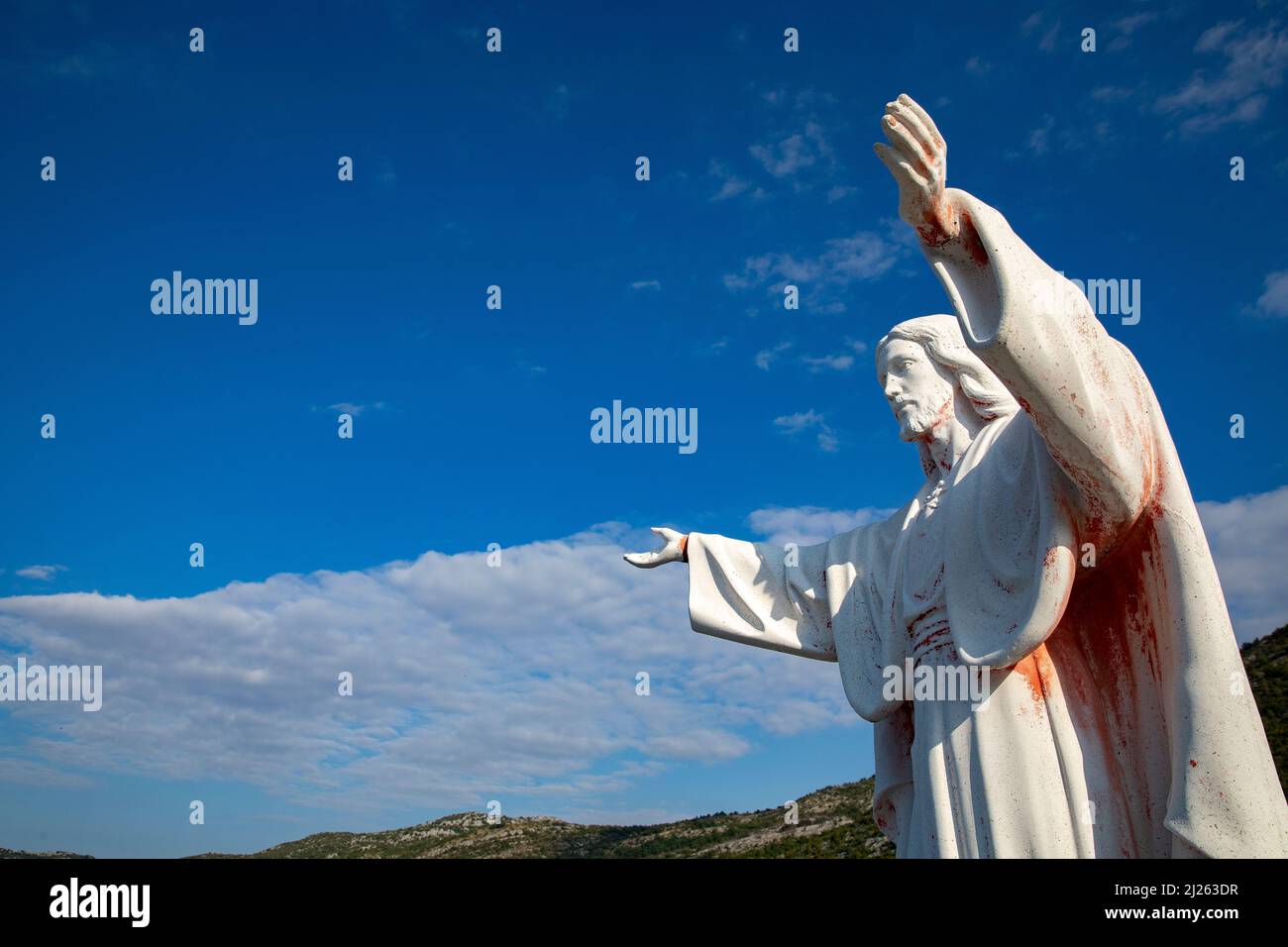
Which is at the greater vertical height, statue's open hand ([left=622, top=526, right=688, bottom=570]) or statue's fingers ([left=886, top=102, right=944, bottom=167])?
statue's fingers ([left=886, top=102, right=944, bottom=167])

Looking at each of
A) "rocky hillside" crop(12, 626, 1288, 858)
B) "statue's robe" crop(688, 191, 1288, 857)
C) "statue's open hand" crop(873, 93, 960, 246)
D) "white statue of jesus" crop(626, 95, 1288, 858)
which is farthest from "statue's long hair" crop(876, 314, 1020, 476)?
A: "rocky hillside" crop(12, 626, 1288, 858)

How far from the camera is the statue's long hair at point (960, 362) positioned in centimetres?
656

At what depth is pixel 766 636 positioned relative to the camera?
7.09m

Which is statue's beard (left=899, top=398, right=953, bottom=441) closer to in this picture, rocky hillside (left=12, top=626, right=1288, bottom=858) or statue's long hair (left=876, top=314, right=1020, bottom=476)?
statue's long hair (left=876, top=314, right=1020, bottom=476)

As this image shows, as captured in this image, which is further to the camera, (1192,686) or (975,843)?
(975,843)

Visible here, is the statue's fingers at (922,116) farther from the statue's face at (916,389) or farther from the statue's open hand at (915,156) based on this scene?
the statue's face at (916,389)

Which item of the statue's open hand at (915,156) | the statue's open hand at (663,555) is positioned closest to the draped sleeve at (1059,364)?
the statue's open hand at (915,156)

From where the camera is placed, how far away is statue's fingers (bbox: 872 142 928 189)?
4.98m

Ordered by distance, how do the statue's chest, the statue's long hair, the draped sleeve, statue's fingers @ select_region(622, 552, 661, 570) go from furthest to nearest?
1. statue's fingers @ select_region(622, 552, 661, 570)
2. the statue's long hair
3. the statue's chest
4. the draped sleeve

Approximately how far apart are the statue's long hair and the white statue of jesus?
0.05ft
